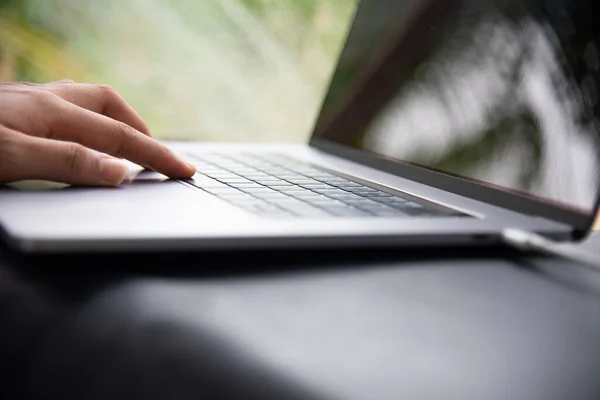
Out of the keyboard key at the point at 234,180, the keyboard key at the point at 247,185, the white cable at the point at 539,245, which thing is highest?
the white cable at the point at 539,245

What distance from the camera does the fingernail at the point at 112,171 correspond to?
1.99ft

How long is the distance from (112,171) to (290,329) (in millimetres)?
271

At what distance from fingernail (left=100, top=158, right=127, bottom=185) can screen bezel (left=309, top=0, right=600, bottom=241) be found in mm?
316

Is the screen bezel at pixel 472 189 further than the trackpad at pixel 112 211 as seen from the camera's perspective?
Yes

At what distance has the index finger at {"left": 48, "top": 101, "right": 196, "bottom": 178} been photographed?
0.66 metres

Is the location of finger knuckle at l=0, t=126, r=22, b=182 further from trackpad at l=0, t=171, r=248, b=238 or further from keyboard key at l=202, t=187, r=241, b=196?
keyboard key at l=202, t=187, r=241, b=196

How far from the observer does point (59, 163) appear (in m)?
0.59

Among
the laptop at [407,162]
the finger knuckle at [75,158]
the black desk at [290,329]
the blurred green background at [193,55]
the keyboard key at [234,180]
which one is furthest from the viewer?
the blurred green background at [193,55]

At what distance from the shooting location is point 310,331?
40cm

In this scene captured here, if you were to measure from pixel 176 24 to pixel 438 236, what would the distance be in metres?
1.05

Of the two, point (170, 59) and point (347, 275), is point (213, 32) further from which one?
point (347, 275)

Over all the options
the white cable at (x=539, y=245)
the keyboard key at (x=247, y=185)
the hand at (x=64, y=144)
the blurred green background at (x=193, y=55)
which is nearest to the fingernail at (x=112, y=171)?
the hand at (x=64, y=144)

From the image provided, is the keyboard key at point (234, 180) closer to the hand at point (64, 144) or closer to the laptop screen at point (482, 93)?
the hand at point (64, 144)

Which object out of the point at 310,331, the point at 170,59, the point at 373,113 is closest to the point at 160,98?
the point at 170,59
